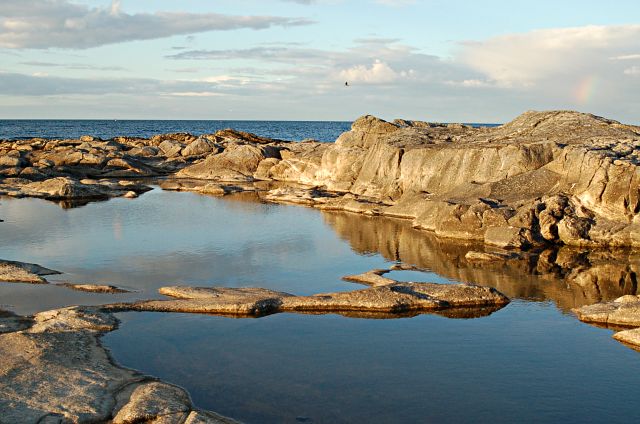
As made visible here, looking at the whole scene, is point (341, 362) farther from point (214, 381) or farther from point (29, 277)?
point (29, 277)

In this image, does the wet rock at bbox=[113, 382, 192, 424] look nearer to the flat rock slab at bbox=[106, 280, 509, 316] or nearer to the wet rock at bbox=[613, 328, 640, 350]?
the flat rock slab at bbox=[106, 280, 509, 316]

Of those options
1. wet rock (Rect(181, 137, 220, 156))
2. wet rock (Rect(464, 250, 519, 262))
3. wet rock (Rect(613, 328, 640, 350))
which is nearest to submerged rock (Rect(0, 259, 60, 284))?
wet rock (Rect(464, 250, 519, 262))

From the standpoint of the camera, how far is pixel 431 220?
44938 millimetres

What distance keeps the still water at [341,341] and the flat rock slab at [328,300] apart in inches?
31.0

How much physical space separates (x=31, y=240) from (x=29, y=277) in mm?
11071

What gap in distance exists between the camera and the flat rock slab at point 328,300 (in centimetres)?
2612

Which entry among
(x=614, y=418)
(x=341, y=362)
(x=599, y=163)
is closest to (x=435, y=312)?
(x=341, y=362)

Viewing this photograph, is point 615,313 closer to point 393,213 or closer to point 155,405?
point 155,405

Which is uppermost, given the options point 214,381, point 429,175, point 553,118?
point 553,118

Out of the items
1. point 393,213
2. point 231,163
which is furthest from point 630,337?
point 231,163

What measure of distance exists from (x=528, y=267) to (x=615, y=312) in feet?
28.8

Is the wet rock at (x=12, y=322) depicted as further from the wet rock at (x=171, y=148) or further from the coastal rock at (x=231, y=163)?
the wet rock at (x=171, y=148)

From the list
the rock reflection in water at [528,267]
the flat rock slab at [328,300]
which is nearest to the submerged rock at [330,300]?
the flat rock slab at [328,300]

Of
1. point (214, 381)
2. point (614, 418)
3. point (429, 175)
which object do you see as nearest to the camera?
point (614, 418)
